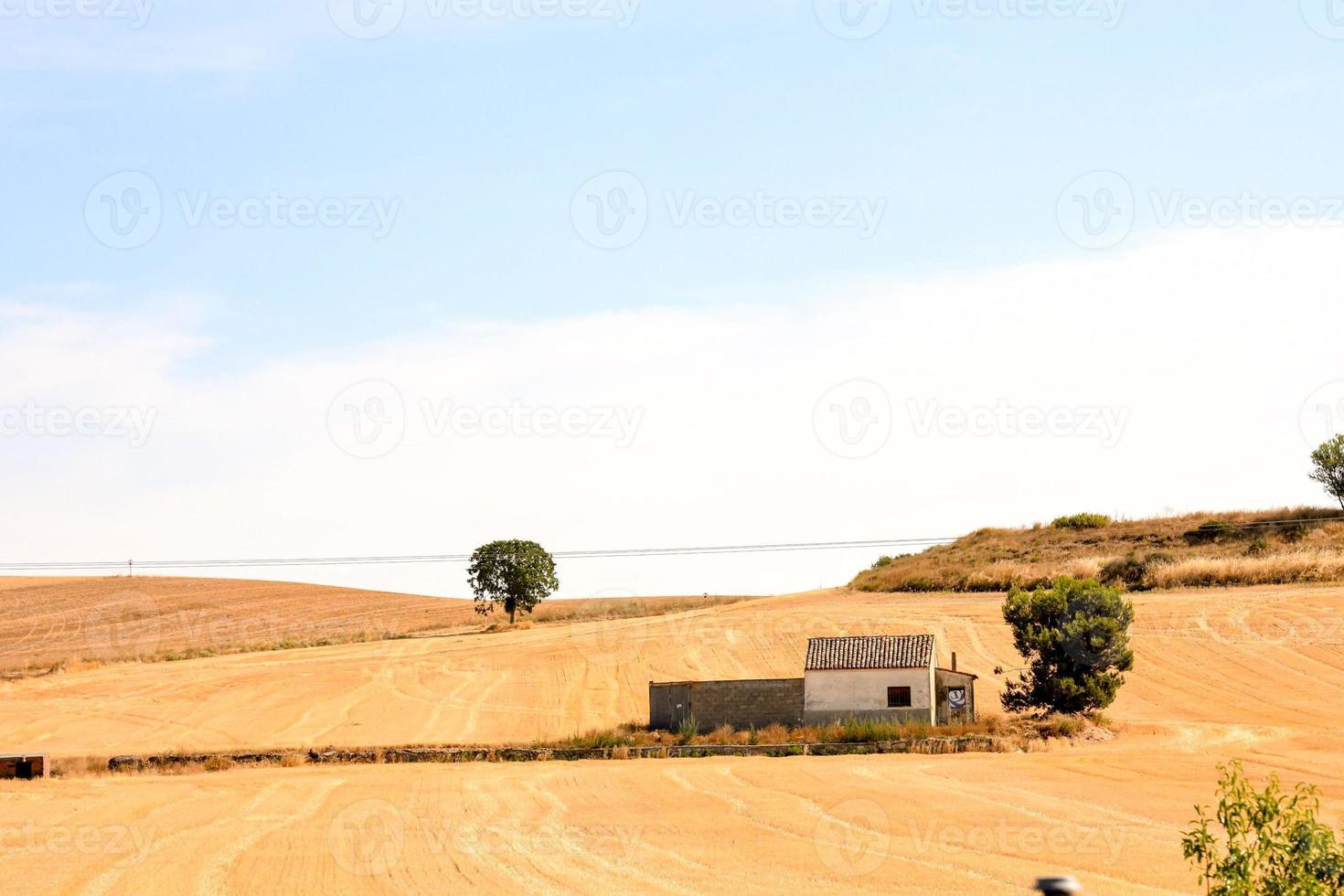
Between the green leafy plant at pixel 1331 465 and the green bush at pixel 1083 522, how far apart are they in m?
12.3

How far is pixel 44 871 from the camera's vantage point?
2236cm

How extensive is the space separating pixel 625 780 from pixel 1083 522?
196ft

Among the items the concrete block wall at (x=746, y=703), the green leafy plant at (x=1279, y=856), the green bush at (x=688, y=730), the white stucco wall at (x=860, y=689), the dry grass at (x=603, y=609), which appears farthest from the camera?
the dry grass at (x=603, y=609)

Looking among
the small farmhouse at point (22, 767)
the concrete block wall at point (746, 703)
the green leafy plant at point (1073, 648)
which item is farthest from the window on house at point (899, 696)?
the small farmhouse at point (22, 767)

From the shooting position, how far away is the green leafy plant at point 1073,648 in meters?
44.8

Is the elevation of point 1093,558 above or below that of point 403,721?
above

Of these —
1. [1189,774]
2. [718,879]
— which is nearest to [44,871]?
[718,879]

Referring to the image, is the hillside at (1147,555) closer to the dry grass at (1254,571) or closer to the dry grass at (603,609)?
the dry grass at (1254,571)

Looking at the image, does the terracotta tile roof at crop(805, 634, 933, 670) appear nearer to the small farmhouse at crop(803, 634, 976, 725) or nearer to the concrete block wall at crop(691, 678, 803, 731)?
the small farmhouse at crop(803, 634, 976, 725)

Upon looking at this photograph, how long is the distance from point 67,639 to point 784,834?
57612mm

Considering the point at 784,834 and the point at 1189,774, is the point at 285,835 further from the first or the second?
the point at 1189,774

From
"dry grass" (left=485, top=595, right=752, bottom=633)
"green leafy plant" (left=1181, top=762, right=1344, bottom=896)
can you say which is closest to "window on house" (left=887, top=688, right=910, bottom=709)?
"green leafy plant" (left=1181, top=762, right=1344, bottom=896)

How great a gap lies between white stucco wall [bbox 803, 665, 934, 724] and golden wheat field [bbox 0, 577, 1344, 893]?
5.05 metres

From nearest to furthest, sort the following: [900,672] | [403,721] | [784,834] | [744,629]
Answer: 1. [784,834]
2. [900,672]
3. [403,721]
4. [744,629]
